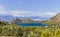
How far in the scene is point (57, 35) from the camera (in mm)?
19953

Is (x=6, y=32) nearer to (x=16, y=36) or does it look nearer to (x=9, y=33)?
(x=9, y=33)

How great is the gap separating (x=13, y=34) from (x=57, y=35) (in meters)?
7.65

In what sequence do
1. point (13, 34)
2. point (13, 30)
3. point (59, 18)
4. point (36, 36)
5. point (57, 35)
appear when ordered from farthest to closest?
point (59, 18) < point (13, 30) < point (13, 34) < point (36, 36) < point (57, 35)

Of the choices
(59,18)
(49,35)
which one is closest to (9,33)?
(49,35)

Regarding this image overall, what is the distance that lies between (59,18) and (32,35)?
123 meters

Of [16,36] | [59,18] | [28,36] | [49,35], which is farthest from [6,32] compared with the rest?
[59,18]

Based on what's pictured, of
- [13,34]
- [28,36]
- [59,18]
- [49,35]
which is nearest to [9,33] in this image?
[13,34]

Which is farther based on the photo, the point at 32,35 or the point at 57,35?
the point at 32,35

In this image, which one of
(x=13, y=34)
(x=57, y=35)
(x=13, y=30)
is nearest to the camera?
(x=57, y=35)

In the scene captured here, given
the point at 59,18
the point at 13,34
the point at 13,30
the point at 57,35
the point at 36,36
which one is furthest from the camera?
the point at 59,18

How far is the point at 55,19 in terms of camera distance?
14912 cm

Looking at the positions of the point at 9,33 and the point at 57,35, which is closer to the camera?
the point at 57,35

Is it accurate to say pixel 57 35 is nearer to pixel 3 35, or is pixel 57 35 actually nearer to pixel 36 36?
pixel 36 36

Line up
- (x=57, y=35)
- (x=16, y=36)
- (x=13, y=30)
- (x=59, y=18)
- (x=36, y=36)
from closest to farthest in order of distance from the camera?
(x=57, y=35), (x=36, y=36), (x=16, y=36), (x=13, y=30), (x=59, y=18)
